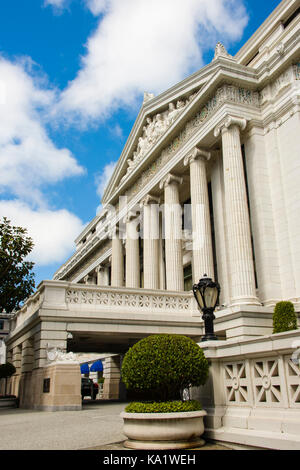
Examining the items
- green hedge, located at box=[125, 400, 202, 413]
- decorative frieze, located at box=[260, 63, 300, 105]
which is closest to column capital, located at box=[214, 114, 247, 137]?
decorative frieze, located at box=[260, 63, 300, 105]

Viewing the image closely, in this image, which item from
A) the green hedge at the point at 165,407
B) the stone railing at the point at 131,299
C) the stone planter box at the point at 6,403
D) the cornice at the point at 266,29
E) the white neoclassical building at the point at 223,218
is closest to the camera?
the green hedge at the point at 165,407

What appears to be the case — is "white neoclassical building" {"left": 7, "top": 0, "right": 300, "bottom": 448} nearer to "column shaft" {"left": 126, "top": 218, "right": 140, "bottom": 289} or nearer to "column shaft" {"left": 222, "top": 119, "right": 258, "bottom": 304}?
"column shaft" {"left": 222, "top": 119, "right": 258, "bottom": 304}

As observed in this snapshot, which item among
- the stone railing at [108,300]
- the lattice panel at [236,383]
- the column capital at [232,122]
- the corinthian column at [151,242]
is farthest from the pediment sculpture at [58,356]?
the column capital at [232,122]

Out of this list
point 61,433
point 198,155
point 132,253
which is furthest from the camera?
point 132,253

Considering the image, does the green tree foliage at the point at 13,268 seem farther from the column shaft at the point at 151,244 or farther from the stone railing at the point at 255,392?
the stone railing at the point at 255,392

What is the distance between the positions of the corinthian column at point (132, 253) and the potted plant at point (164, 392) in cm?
2341

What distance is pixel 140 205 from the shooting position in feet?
106

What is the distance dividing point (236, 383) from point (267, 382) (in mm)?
862

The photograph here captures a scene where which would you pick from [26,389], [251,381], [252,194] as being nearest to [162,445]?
[251,381]

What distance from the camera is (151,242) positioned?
2956cm

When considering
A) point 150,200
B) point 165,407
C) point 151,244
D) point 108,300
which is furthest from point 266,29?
point 165,407

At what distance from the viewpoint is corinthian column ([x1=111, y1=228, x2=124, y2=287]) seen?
123 feet

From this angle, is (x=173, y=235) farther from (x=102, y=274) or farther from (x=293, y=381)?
(x=102, y=274)

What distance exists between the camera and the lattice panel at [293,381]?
657 cm
